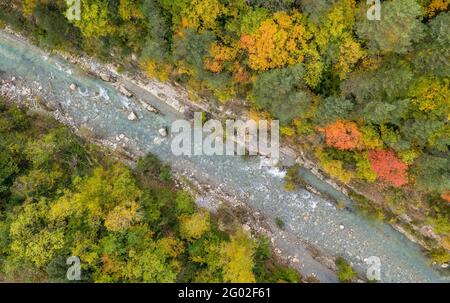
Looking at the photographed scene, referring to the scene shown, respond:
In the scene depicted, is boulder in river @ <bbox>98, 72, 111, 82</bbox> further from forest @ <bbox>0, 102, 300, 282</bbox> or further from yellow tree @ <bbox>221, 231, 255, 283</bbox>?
yellow tree @ <bbox>221, 231, 255, 283</bbox>

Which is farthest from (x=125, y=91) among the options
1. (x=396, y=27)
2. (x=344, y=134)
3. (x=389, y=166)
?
(x=396, y=27)

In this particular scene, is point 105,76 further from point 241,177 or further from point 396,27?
point 396,27

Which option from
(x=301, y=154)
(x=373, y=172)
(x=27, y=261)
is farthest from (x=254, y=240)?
(x=27, y=261)

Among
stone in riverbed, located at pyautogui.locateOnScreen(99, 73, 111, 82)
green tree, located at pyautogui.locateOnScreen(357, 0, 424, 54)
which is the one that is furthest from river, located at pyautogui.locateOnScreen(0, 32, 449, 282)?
green tree, located at pyautogui.locateOnScreen(357, 0, 424, 54)

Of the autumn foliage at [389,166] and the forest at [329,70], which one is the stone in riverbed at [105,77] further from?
the autumn foliage at [389,166]

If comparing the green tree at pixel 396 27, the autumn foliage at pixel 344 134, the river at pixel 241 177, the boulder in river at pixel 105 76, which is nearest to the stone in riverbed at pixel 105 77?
the boulder in river at pixel 105 76

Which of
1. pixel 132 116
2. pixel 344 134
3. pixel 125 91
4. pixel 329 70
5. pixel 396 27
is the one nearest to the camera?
pixel 396 27
